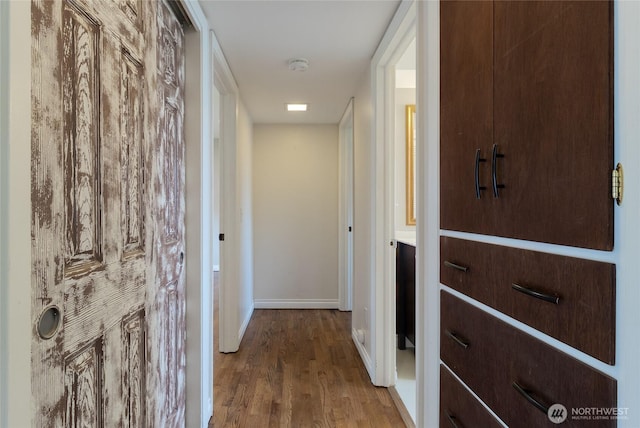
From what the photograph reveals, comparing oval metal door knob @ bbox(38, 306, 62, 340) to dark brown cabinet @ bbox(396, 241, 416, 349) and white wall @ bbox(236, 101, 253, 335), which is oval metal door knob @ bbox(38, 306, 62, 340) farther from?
white wall @ bbox(236, 101, 253, 335)

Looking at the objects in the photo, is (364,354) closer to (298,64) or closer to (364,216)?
(364,216)

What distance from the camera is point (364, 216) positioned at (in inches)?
111

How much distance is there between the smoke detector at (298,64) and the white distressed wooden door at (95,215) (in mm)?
1156

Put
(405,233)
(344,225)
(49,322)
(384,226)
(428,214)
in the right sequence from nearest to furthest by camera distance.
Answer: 1. (49,322)
2. (428,214)
3. (384,226)
4. (405,233)
5. (344,225)

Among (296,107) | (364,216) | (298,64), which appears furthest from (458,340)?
(296,107)

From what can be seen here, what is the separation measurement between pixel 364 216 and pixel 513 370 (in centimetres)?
197

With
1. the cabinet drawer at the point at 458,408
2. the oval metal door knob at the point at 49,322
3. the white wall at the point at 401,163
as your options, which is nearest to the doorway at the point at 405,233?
the white wall at the point at 401,163

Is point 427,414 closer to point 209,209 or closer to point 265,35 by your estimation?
point 209,209

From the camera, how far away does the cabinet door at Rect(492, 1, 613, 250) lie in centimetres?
63

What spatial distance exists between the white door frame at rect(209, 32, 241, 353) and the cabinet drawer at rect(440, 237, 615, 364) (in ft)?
7.10

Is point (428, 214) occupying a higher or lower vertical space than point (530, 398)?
higher

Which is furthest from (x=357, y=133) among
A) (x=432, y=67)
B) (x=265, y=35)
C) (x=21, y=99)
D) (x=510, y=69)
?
(x=21, y=99)

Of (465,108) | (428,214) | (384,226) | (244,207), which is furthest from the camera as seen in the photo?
(244,207)

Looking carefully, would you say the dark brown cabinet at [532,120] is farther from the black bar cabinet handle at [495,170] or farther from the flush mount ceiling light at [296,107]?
the flush mount ceiling light at [296,107]
